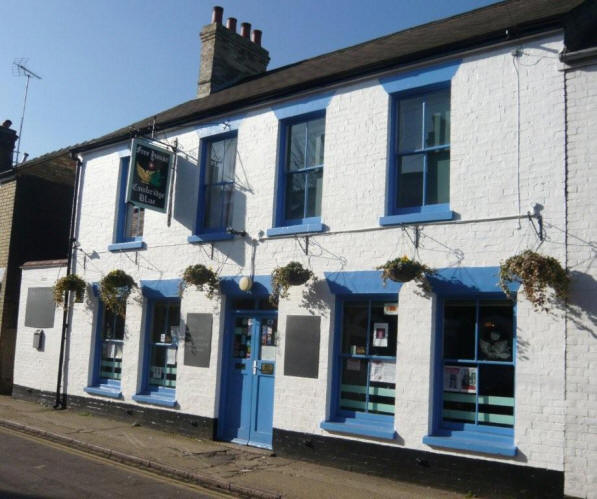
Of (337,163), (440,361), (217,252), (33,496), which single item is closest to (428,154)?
(337,163)

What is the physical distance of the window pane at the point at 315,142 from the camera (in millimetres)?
10898

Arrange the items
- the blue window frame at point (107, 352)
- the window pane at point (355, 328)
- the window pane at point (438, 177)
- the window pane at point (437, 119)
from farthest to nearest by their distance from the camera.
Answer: the blue window frame at point (107, 352), the window pane at point (355, 328), the window pane at point (437, 119), the window pane at point (438, 177)

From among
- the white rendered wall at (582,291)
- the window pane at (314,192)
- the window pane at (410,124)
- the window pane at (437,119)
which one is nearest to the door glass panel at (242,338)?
the window pane at (314,192)

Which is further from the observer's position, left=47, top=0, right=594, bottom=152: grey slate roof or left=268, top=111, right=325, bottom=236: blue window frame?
left=268, top=111, right=325, bottom=236: blue window frame

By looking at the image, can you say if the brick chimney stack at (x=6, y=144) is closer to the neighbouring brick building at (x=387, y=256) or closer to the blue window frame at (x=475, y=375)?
the neighbouring brick building at (x=387, y=256)

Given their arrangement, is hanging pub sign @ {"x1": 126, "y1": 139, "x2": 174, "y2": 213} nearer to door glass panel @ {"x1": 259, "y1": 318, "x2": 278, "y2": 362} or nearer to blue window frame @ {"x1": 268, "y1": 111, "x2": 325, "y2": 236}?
blue window frame @ {"x1": 268, "y1": 111, "x2": 325, "y2": 236}

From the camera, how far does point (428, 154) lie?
375 inches

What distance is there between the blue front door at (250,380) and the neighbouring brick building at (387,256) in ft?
0.12

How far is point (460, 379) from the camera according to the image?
866 centimetres

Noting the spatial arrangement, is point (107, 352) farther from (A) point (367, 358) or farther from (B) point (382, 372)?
(B) point (382, 372)

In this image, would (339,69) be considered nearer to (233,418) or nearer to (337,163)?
(337,163)

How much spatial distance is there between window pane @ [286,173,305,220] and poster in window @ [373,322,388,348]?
243 centimetres

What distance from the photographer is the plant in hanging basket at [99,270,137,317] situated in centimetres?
1309

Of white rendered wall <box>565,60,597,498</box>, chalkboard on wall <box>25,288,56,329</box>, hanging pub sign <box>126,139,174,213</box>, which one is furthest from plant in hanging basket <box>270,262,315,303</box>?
chalkboard on wall <box>25,288,56,329</box>
